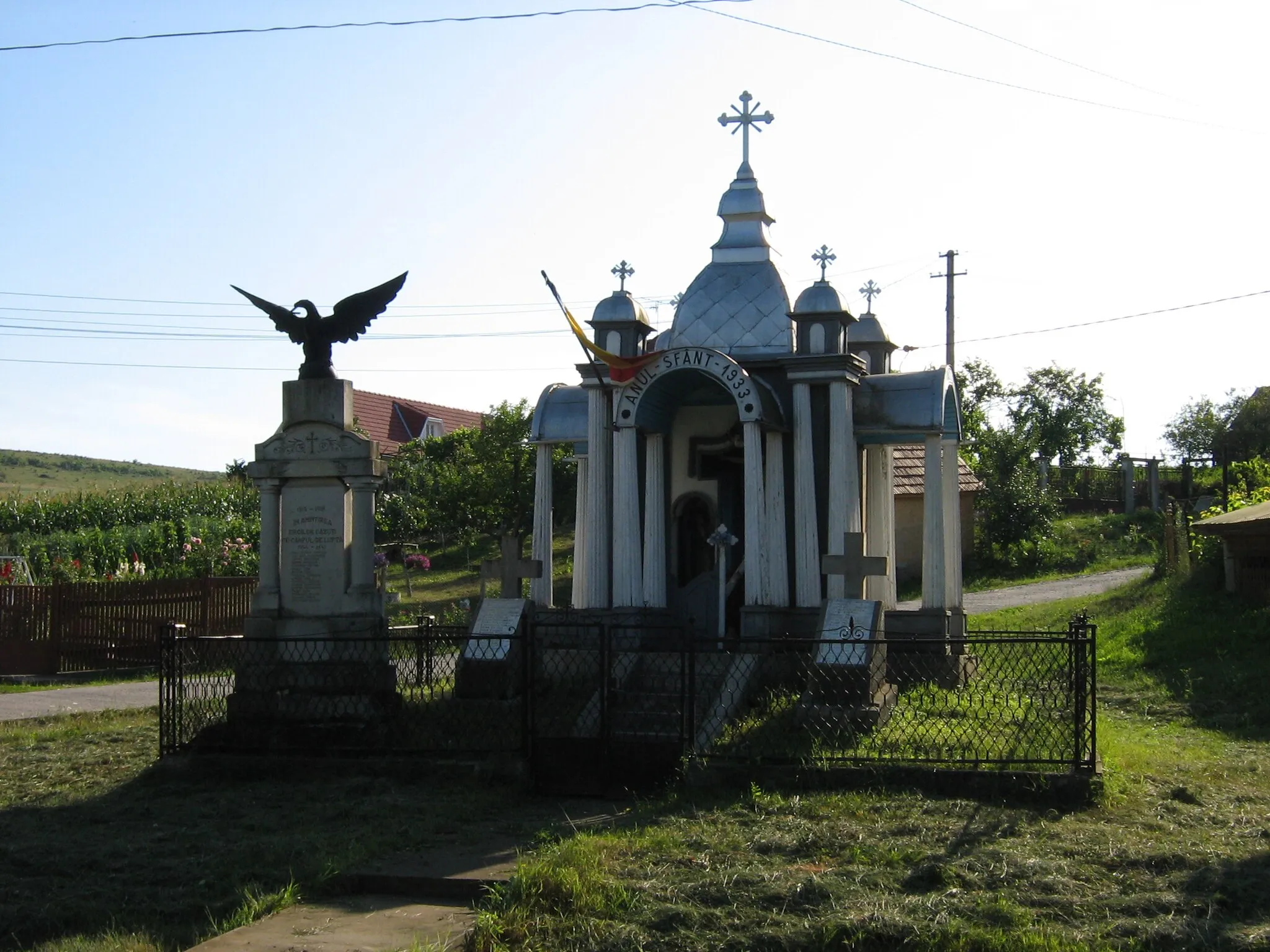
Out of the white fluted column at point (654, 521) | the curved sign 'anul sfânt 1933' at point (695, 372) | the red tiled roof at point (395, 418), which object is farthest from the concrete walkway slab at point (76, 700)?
the red tiled roof at point (395, 418)

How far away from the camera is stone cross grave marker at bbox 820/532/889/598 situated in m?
12.9

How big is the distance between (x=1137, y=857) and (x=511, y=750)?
17.5 ft

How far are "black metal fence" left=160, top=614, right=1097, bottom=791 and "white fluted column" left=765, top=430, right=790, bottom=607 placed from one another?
0.83m

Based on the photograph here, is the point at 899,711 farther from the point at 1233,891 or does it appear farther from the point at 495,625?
the point at 1233,891

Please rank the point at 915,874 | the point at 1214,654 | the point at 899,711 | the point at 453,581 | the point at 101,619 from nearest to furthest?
the point at 915,874 < the point at 899,711 < the point at 1214,654 < the point at 101,619 < the point at 453,581

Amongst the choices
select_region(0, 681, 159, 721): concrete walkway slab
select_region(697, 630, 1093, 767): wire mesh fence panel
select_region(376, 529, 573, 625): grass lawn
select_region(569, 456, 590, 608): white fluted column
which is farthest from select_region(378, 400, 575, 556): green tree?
select_region(697, 630, 1093, 767): wire mesh fence panel

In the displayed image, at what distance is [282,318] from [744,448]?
565cm

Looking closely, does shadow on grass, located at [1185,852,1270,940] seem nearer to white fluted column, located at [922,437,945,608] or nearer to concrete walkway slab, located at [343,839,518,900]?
concrete walkway slab, located at [343,839,518,900]

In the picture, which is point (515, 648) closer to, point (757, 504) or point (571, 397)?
point (757, 504)

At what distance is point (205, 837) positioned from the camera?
9094 millimetres

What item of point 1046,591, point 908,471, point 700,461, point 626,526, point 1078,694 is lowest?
point 1046,591

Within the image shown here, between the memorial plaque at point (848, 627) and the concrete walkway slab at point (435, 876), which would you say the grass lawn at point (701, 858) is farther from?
the memorial plaque at point (848, 627)

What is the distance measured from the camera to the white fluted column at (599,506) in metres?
16.4

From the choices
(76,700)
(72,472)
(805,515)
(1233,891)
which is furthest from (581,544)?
(72,472)
